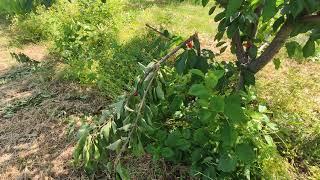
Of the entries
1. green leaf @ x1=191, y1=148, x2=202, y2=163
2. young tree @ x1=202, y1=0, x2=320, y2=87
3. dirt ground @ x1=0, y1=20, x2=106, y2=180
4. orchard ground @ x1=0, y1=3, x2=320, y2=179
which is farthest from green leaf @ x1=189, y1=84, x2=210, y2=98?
dirt ground @ x1=0, y1=20, x2=106, y2=180

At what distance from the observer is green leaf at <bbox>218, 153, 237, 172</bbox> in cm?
255

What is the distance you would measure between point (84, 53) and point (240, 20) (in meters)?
2.77

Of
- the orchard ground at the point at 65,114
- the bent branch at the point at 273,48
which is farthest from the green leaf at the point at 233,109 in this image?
the orchard ground at the point at 65,114

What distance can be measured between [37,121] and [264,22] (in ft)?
7.94

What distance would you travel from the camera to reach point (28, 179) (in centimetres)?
309

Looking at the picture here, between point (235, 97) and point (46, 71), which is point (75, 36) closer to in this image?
point (46, 71)

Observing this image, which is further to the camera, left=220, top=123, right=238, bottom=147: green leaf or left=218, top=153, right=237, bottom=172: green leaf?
left=218, top=153, right=237, bottom=172: green leaf

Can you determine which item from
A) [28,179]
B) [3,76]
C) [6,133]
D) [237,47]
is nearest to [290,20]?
[237,47]

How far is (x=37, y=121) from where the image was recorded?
12.3ft

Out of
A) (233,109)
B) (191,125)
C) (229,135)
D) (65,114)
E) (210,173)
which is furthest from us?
(65,114)

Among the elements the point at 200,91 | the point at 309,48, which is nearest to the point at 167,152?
the point at 200,91

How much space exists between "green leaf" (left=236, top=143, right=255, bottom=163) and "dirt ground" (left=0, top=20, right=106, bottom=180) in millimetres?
1280

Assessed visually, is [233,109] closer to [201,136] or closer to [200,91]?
[200,91]

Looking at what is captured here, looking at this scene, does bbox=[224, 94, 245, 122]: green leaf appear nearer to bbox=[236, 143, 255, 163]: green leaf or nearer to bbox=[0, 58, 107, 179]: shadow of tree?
bbox=[236, 143, 255, 163]: green leaf
